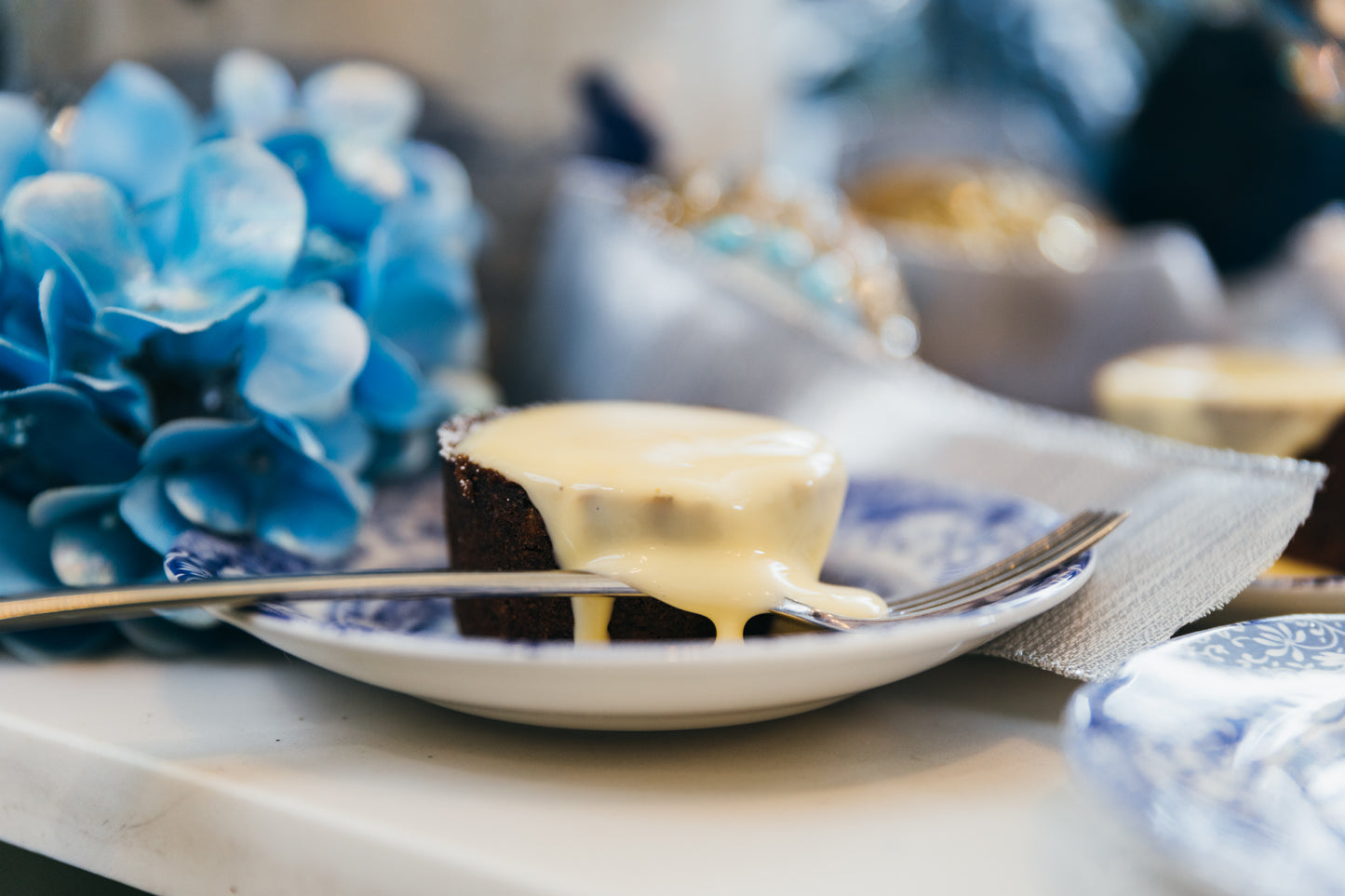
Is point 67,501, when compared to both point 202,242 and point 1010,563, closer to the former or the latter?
point 202,242

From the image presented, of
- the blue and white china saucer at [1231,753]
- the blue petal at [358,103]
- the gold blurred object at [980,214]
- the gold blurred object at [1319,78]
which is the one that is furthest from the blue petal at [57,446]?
the gold blurred object at [1319,78]

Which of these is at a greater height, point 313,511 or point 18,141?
point 18,141

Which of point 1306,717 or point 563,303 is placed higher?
point 563,303

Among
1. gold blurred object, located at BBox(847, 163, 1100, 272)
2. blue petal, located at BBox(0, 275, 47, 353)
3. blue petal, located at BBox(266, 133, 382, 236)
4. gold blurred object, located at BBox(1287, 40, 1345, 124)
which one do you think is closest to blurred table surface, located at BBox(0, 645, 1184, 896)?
blue petal, located at BBox(0, 275, 47, 353)

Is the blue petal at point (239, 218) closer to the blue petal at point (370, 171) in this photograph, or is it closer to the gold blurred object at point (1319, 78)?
the blue petal at point (370, 171)

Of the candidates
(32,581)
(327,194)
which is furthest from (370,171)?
(32,581)

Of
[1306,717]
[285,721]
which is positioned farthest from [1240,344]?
[285,721]

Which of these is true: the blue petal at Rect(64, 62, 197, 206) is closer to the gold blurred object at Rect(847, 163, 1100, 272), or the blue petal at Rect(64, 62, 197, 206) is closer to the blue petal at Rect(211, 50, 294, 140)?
the blue petal at Rect(211, 50, 294, 140)

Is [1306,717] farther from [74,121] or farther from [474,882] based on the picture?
[74,121]
